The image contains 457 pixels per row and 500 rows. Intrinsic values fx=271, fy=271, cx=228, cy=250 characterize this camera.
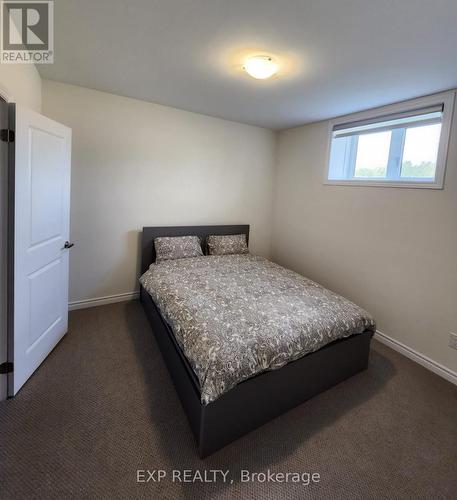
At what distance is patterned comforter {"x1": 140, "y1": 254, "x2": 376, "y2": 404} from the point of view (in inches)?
61.8

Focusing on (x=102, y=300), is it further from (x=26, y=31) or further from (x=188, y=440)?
(x=26, y=31)

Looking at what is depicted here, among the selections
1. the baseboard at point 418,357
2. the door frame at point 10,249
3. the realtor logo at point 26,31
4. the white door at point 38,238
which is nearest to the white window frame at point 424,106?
the baseboard at point 418,357

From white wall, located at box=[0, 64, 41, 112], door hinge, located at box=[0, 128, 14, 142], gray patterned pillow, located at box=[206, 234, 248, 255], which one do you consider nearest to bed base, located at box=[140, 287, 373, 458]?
gray patterned pillow, located at box=[206, 234, 248, 255]

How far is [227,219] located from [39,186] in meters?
2.42

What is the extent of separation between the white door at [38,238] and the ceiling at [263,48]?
68 cm

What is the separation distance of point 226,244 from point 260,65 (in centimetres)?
217

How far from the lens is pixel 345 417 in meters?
1.85

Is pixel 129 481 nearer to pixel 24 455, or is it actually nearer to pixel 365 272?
pixel 24 455

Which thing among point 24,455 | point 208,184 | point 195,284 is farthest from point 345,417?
point 208,184

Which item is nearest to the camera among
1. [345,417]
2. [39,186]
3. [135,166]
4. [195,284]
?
[345,417]

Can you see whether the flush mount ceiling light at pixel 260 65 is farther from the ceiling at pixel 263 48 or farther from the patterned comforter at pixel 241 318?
the patterned comforter at pixel 241 318

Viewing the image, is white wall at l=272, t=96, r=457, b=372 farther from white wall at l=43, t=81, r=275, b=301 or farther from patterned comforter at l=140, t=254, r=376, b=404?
white wall at l=43, t=81, r=275, b=301

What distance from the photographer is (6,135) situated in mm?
1675

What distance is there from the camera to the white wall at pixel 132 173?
289cm
